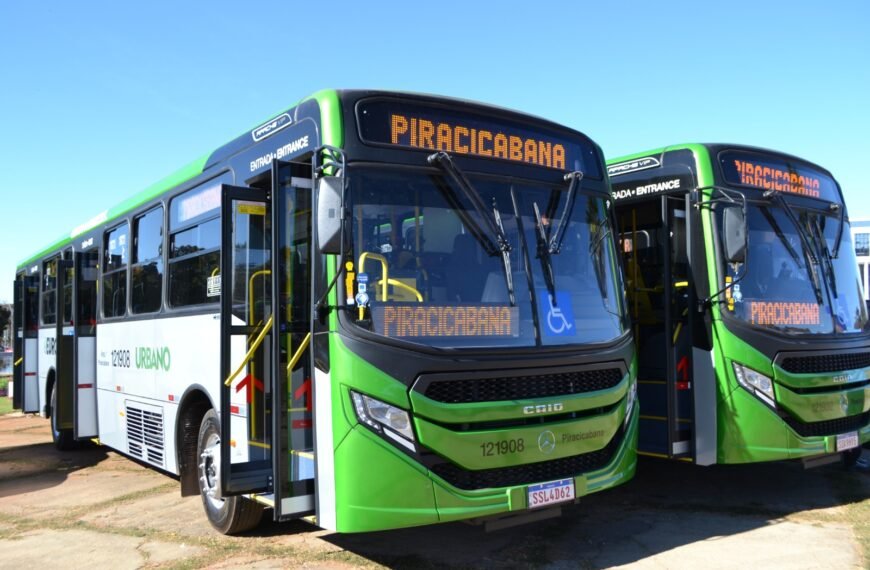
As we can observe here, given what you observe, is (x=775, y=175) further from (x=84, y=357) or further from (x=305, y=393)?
(x=84, y=357)

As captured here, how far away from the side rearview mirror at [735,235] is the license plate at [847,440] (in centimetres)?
204

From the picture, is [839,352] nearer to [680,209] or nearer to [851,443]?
[851,443]

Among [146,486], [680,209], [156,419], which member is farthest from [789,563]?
[146,486]

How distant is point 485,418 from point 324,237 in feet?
4.85

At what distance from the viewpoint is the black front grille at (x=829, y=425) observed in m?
6.90

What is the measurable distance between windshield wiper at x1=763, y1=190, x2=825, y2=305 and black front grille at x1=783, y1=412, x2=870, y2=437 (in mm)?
1088

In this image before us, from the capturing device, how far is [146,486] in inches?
344

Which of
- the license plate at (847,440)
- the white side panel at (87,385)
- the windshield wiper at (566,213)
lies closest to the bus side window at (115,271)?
the white side panel at (87,385)

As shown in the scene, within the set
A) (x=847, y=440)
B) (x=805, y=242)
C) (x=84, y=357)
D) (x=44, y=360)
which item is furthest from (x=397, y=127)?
(x=44, y=360)

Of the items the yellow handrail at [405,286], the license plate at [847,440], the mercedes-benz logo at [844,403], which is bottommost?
the license plate at [847,440]

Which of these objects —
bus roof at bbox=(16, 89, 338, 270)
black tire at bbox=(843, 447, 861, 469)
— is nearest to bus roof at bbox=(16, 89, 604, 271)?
bus roof at bbox=(16, 89, 338, 270)

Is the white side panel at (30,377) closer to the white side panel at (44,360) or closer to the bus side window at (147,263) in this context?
the white side panel at (44,360)

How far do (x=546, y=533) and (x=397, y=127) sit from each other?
10.9 feet

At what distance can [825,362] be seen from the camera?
7113 mm
